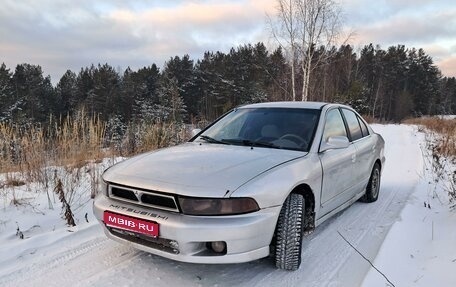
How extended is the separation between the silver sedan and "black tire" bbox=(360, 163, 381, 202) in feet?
4.46

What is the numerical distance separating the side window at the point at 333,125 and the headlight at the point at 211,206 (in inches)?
61.5

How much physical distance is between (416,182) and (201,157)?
4.77m

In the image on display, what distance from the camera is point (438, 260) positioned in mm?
3178

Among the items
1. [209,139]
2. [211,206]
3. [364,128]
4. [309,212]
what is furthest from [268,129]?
[364,128]

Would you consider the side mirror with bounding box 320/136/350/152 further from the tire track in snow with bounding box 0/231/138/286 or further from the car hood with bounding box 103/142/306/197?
the tire track in snow with bounding box 0/231/138/286

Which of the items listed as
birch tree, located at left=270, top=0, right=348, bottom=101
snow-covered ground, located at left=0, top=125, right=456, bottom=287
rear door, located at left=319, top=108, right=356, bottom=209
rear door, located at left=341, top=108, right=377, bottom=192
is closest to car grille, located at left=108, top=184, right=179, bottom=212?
snow-covered ground, located at left=0, top=125, right=456, bottom=287

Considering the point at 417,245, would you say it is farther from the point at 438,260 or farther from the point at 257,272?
the point at 257,272

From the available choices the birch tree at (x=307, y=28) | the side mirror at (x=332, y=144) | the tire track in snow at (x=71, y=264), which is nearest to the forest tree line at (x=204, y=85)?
the birch tree at (x=307, y=28)

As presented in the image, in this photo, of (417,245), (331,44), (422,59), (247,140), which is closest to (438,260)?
(417,245)

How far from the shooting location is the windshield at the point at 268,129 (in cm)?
371

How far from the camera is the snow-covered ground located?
9.56 feet

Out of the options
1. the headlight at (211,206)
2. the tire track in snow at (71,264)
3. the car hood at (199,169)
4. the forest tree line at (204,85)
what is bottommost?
the tire track in snow at (71,264)

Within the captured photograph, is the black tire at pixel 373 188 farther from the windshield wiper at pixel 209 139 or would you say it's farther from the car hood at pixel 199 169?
the windshield wiper at pixel 209 139

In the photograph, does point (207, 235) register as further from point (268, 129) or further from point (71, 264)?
point (268, 129)
